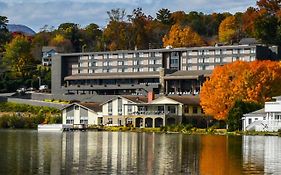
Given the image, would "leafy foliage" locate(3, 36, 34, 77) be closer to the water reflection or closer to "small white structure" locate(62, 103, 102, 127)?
"small white structure" locate(62, 103, 102, 127)

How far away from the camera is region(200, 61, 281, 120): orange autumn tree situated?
305 ft

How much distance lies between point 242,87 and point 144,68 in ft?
151

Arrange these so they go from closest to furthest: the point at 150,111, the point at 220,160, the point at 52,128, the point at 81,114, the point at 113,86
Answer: the point at 220,160 < the point at 52,128 < the point at 150,111 < the point at 81,114 < the point at 113,86

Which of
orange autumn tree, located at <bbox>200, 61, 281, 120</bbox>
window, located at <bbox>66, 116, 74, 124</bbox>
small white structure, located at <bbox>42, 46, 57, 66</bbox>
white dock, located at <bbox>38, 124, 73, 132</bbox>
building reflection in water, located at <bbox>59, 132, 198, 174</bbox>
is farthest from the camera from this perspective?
small white structure, located at <bbox>42, 46, 57, 66</bbox>

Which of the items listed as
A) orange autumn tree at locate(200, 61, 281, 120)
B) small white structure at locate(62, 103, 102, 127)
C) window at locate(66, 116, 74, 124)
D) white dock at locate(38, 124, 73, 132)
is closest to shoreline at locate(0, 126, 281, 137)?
white dock at locate(38, 124, 73, 132)

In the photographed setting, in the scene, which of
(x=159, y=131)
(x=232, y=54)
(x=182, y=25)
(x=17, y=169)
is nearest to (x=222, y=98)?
(x=159, y=131)

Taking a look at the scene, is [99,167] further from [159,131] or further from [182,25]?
[182,25]

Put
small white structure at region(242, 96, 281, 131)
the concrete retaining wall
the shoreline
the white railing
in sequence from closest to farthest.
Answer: the shoreline, the white railing, small white structure at region(242, 96, 281, 131), the concrete retaining wall

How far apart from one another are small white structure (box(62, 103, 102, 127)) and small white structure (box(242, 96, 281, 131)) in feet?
100

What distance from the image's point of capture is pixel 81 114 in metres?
111

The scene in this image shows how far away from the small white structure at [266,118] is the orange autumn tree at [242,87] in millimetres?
5944

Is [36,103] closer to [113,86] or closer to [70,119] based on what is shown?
[70,119]

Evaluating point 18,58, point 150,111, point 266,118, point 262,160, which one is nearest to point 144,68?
point 18,58

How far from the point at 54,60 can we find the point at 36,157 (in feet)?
332
